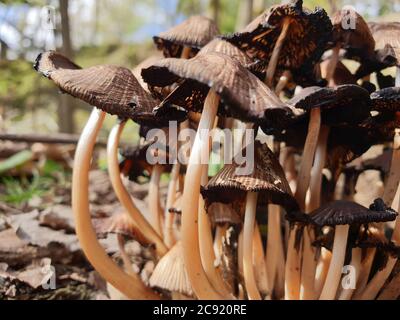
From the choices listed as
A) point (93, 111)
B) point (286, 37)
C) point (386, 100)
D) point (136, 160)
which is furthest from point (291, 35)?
point (136, 160)

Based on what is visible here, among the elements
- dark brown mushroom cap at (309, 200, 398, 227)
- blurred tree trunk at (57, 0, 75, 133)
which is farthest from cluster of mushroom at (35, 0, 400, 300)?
blurred tree trunk at (57, 0, 75, 133)

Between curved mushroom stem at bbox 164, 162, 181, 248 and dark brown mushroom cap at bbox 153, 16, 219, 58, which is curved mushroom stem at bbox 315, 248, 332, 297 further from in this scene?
dark brown mushroom cap at bbox 153, 16, 219, 58

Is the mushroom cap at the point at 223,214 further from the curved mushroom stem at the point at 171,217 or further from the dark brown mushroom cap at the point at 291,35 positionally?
the dark brown mushroom cap at the point at 291,35

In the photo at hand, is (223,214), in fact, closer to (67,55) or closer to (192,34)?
(192,34)

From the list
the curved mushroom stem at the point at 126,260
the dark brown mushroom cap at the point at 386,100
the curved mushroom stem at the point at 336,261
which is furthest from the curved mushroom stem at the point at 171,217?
the dark brown mushroom cap at the point at 386,100

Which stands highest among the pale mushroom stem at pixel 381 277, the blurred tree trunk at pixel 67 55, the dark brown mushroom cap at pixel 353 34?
the blurred tree trunk at pixel 67 55
